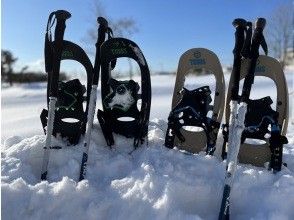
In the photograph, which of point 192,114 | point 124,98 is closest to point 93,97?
point 124,98

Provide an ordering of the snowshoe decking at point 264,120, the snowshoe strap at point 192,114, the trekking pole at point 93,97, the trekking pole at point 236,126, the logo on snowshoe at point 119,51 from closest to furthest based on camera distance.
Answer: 1. the trekking pole at point 236,126
2. the trekking pole at point 93,97
3. the snowshoe decking at point 264,120
4. the snowshoe strap at point 192,114
5. the logo on snowshoe at point 119,51

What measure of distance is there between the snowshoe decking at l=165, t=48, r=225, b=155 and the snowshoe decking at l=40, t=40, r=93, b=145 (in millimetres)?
840

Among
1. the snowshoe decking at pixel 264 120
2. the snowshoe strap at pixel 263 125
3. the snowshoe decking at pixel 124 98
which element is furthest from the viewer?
the snowshoe decking at pixel 124 98

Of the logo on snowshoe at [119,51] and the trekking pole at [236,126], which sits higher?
the logo on snowshoe at [119,51]

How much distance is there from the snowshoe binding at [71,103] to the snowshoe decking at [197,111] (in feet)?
2.76

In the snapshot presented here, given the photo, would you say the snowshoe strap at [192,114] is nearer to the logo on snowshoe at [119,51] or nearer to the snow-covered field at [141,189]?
the snow-covered field at [141,189]

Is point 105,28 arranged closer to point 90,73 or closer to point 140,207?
point 90,73

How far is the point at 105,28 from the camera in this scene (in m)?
3.82

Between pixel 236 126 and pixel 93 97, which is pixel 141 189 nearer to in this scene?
pixel 236 126

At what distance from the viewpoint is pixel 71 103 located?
405cm

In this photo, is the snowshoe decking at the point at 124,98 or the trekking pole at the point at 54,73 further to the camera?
the snowshoe decking at the point at 124,98

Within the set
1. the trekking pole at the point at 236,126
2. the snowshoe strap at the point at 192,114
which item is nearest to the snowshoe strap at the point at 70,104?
the snowshoe strap at the point at 192,114

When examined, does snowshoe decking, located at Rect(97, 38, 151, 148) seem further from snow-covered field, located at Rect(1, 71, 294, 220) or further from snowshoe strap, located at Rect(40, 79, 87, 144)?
snow-covered field, located at Rect(1, 71, 294, 220)

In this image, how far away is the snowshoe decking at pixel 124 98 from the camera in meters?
3.94
